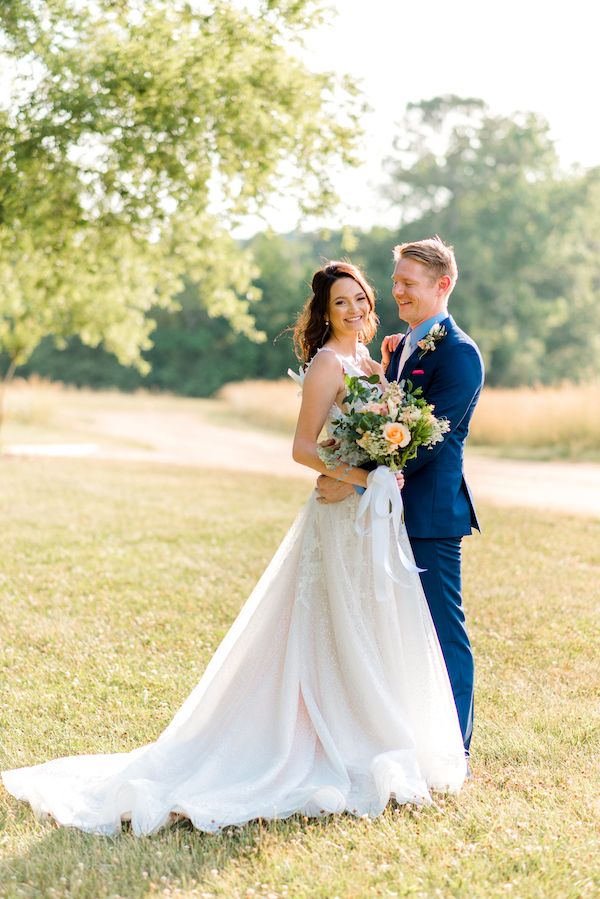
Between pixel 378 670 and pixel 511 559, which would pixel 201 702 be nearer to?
pixel 378 670

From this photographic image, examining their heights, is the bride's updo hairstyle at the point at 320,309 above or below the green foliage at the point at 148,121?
below

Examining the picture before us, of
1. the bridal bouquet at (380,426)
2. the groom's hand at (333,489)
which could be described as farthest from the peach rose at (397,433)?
the groom's hand at (333,489)

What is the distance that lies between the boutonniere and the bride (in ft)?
1.00

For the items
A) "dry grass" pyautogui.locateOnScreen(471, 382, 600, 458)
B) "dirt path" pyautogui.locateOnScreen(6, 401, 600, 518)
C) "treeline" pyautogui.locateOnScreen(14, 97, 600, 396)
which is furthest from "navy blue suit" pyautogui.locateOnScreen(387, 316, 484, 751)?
"treeline" pyautogui.locateOnScreen(14, 97, 600, 396)

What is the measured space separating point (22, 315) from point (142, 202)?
957 cm

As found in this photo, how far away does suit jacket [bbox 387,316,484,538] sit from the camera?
161 inches

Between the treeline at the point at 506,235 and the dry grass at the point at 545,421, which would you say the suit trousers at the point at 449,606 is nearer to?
the dry grass at the point at 545,421

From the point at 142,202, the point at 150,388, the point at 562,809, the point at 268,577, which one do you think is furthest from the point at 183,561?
the point at 150,388

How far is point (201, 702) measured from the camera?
416 cm

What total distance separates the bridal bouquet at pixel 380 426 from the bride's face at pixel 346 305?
0.89 feet

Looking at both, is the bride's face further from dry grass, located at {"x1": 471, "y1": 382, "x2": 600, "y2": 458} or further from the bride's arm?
dry grass, located at {"x1": 471, "y1": 382, "x2": 600, "y2": 458}

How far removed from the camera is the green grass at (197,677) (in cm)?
344

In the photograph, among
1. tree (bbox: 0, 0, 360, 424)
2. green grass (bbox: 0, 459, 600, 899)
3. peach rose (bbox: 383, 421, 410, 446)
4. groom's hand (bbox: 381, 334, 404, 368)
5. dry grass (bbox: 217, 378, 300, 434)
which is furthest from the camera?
dry grass (bbox: 217, 378, 300, 434)

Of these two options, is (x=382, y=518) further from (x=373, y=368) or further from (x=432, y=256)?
(x=432, y=256)
